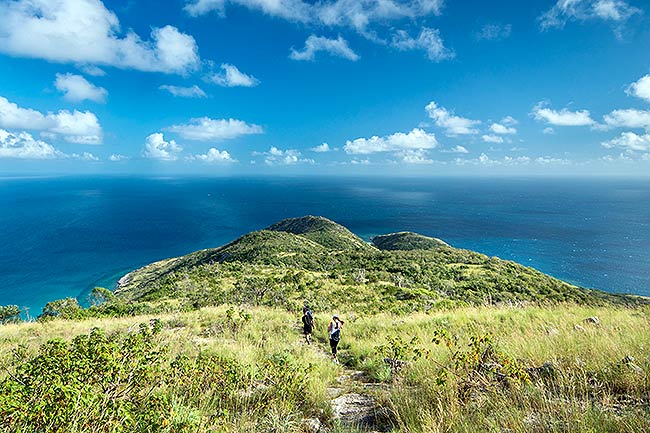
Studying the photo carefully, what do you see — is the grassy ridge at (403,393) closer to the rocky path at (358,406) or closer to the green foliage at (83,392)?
the green foliage at (83,392)

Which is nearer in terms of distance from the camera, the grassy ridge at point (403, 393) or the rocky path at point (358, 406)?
the grassy ridge at point (403, 393)

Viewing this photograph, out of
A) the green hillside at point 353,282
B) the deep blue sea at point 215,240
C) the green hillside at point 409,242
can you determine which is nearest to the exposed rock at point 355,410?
the green hillside at point 353,282

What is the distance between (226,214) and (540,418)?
207 meters

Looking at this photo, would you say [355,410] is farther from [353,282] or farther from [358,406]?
[353,282]

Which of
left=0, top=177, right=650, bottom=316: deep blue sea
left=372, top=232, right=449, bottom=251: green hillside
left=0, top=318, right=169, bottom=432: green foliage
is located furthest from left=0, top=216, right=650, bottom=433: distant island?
left=372, top=232, right=449, bottom=251: green hillside

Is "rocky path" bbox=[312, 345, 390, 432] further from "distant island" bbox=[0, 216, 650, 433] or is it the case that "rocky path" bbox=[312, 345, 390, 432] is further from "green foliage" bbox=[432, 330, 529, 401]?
"green foliage" bbox=[432, 330, 529, 401]

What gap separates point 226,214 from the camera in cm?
19962

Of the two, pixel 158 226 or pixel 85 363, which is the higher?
pixel 85 363

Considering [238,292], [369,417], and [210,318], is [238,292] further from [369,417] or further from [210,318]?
[369,417]

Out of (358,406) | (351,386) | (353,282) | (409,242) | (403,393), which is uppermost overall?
(403,393)

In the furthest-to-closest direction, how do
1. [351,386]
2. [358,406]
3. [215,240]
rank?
1. [215,240]
2. [351,386]
3. [358,406]

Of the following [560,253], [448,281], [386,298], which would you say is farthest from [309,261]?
[560,253]

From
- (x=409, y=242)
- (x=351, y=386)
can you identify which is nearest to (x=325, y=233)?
(x=409, y=242)

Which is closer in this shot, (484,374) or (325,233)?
(484,374)
